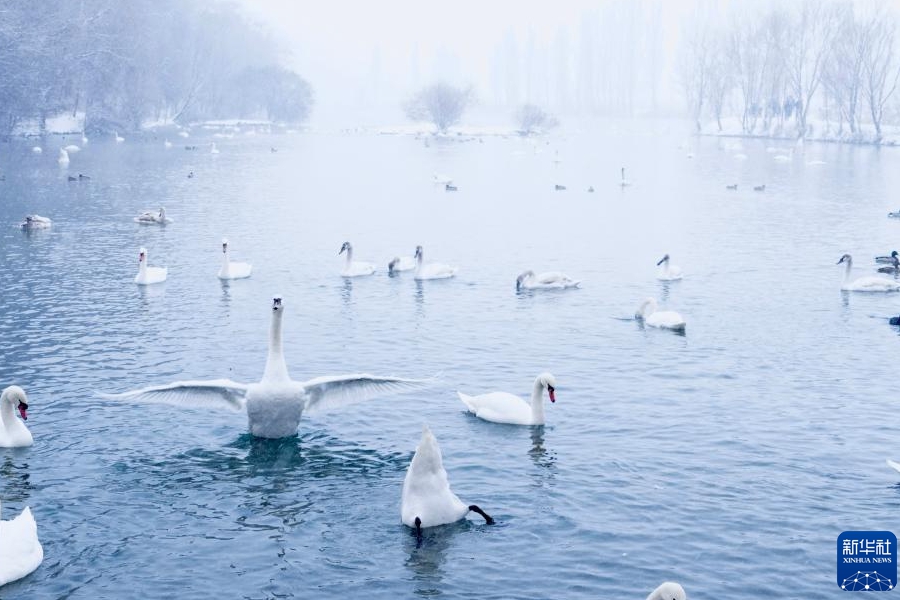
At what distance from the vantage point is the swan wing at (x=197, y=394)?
1561 cm

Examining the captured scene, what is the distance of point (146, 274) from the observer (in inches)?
1164

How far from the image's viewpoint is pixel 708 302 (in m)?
28.4

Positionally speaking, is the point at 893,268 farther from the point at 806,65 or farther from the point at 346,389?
the point at 806,65

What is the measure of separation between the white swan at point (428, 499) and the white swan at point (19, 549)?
4323 mm

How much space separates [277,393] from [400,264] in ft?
53.5

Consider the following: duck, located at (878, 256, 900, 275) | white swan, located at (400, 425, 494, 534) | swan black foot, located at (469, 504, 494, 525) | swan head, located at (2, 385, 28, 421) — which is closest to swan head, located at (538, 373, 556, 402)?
swan black foot, located at (469, 504, 494, 525)

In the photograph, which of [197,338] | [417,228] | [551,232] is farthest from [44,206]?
[197,338]

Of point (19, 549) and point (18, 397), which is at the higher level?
point (18, 397)

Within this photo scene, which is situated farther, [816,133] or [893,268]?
[816,133]

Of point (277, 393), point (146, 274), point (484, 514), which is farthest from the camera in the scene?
point (146, 274)

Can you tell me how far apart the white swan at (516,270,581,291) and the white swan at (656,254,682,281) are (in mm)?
3165

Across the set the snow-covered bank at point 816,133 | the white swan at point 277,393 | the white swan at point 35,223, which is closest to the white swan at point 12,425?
the white swan at point 277,393

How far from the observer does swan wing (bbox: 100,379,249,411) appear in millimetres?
15609

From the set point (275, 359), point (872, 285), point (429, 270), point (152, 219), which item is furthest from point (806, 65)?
point (275, 359)
